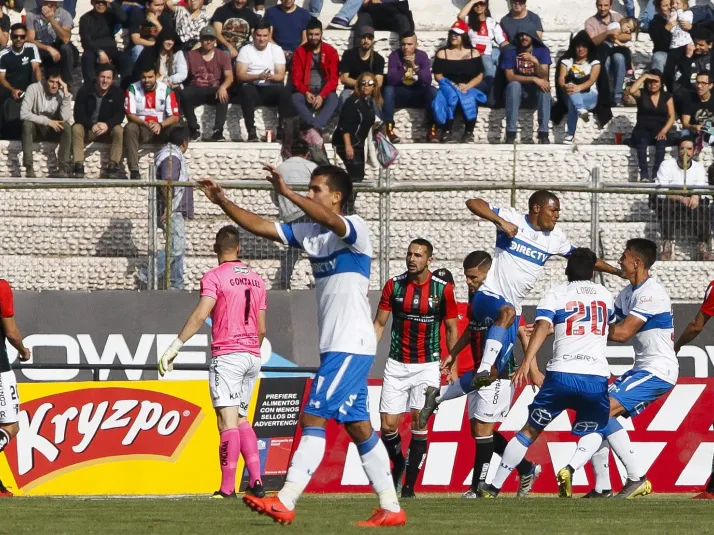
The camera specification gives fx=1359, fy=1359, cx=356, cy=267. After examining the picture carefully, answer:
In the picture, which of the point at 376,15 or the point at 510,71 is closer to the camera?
the point at 510,71

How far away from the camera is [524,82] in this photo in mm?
21344

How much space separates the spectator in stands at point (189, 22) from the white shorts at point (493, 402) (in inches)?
409

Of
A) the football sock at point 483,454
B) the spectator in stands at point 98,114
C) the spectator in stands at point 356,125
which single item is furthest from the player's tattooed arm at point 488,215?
the spectator in stands at point 98,114

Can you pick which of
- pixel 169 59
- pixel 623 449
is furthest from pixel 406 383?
pixel 169 59

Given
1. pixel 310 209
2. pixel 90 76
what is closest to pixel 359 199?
pixel 90 76

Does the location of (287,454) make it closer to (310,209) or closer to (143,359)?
(143,359)

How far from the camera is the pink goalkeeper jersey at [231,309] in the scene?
39.7 ft

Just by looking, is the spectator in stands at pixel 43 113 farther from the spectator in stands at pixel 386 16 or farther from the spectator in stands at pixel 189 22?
the spectator in stands at pixel 386 16

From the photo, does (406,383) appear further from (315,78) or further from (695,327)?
(315,78)

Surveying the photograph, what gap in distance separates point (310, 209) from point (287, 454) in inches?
265

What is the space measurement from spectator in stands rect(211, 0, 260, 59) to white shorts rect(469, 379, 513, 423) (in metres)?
10.1

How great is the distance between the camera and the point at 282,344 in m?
16.2

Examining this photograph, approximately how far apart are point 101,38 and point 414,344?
1052 cm

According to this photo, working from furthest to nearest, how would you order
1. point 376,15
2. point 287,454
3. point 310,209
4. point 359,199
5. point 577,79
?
point 376,15
point 577,79
point 359,199
point 287,454
point 310,209
